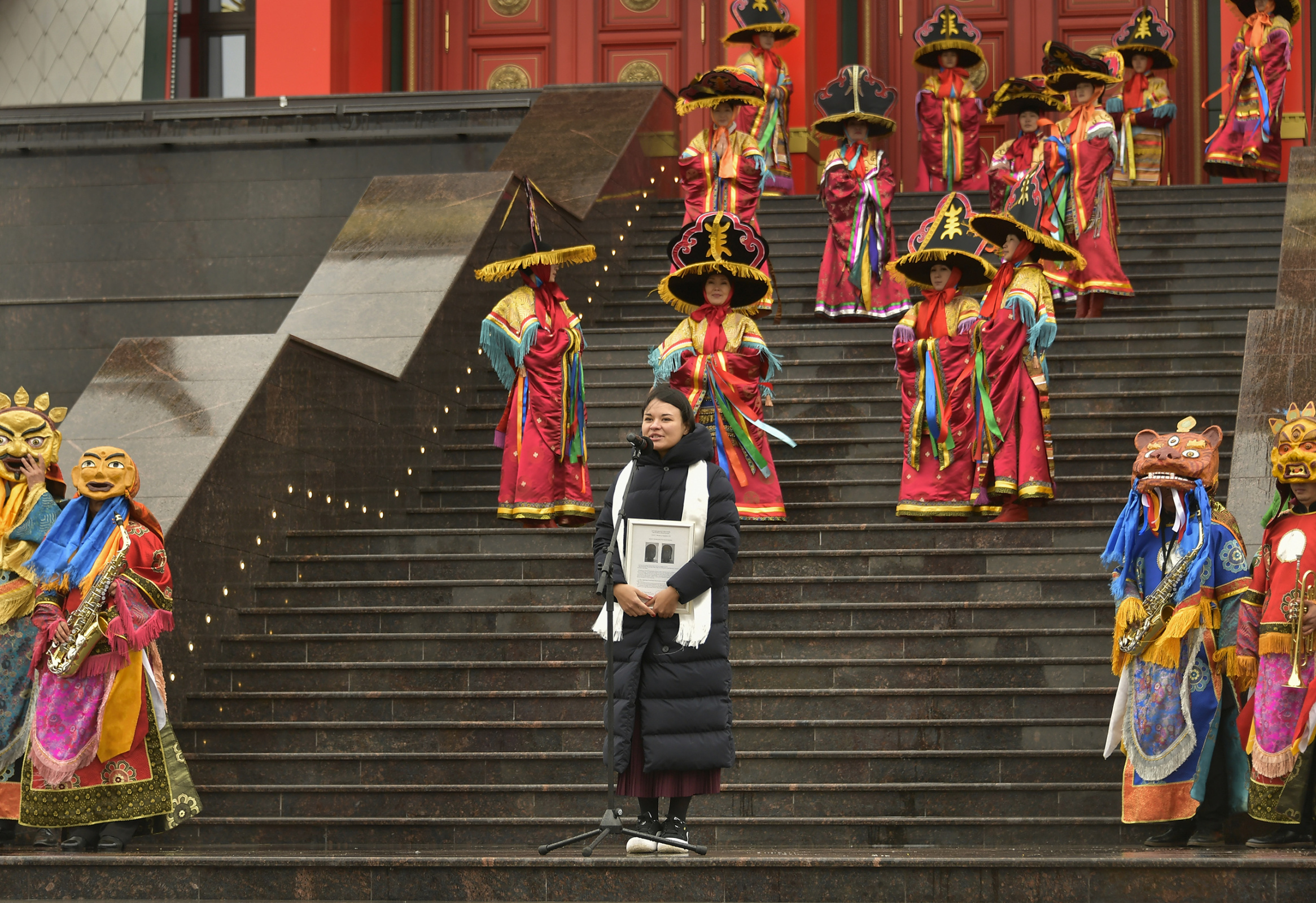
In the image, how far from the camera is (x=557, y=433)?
10.7m

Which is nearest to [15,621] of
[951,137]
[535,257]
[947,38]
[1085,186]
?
[535,257]

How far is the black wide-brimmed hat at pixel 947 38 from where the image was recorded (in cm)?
1695

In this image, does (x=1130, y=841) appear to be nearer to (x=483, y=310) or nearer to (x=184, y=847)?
(x=184, y=847)

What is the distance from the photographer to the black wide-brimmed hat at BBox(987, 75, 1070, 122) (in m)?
14.2

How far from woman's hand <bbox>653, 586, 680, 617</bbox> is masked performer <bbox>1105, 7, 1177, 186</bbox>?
35.1ft

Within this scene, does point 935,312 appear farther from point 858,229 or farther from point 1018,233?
point 858,229

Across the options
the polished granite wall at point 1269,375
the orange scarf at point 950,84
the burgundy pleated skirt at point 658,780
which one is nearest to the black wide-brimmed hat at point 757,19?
the orange scarf at point 950,84

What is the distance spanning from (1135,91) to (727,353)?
7838 mm

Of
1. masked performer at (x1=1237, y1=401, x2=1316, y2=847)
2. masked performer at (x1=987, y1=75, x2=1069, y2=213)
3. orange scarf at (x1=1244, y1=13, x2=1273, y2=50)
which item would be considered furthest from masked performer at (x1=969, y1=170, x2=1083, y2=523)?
orange scarf at (x1=1244, y1=13, x2=1273, y2=50)

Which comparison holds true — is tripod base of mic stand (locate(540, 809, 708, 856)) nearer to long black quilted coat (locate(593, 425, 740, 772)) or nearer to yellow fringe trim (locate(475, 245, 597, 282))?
long black quilted coat (locate(593, 425, 740, 772))

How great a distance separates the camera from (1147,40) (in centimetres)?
1708

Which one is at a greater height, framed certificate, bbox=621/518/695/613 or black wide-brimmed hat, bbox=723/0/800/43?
black wide-brimmed hat, bbox=723/0/800/43

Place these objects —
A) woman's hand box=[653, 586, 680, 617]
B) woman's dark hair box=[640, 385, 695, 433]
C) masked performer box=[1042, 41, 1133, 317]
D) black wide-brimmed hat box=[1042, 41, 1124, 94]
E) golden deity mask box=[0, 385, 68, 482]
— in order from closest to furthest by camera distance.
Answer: woman's hand box=[653, 586, 680, 617] < woman's dark hair box=[640, 385, 695, 433] < golden deity mask box=[0, 385, 68, 482] < masked performer box=[1042, 41, 1133, 317] < black wide-brimmed hat box=[1042, 41, 1124, 94]

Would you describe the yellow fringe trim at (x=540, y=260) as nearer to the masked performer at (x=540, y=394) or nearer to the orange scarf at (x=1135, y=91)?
the masked performer at (x=540, y=394)
